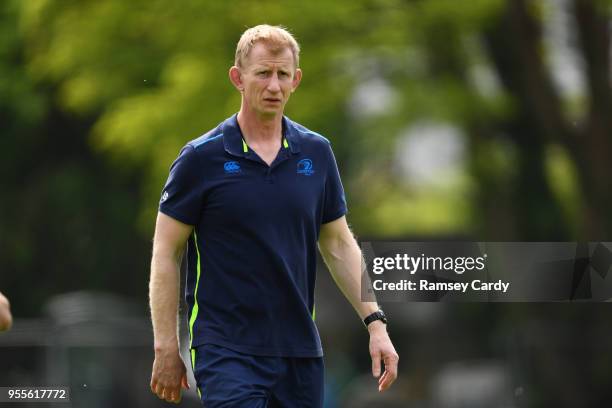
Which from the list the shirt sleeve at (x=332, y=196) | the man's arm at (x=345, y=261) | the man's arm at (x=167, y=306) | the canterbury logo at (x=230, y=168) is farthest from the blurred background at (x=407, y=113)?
the canterbury logo at (x=230, y=168)

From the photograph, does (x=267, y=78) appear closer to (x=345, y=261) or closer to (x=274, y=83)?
(x=274, y=83)

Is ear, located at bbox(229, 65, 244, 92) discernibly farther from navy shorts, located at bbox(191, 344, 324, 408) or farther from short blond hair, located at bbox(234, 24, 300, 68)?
navy shorts, located at bbox(191, 344, 324, 408)

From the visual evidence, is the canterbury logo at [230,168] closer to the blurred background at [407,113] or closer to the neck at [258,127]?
the neck at [258,127]

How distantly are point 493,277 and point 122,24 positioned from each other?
8.43m

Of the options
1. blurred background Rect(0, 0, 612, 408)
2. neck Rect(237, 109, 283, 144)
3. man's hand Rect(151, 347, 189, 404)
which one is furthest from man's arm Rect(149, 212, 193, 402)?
blurred background Rect(0, 0, 612, 408)

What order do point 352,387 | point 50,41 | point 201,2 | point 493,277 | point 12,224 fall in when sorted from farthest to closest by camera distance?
point 12,224, point 50,41, point 352,387, point 201,2, point 493,277

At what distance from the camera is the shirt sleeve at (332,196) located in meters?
5.16

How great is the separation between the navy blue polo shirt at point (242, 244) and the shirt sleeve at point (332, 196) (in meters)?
0.21

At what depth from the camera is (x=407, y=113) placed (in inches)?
A: 702

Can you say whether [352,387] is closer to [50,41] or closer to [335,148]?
[335,148]

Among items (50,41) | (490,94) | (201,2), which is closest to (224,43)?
(201,2)

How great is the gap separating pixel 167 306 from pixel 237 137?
688mm

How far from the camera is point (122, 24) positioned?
1544cm

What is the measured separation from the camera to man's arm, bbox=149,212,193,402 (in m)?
4.82
